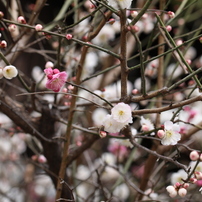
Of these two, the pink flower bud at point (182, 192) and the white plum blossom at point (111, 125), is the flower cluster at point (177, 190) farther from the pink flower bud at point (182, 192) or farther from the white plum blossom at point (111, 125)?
the white plum blossom at point (111, 125)

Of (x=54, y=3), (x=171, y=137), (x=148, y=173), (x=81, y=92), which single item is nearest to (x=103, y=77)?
(x=81, y=92)

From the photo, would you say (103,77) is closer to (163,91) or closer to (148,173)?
(148,173)

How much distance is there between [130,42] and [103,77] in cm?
24

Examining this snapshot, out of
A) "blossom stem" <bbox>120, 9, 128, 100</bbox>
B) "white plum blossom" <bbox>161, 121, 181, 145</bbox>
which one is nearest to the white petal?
"white plum blossom" <bbox>161, 121, 181, 145</bbox>

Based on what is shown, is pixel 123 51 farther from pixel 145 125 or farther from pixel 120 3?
pixel 145 125

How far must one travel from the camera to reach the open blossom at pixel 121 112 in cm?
68

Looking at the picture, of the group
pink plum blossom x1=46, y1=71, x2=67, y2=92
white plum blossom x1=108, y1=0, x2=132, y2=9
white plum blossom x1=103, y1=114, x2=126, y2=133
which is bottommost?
white plum blossom x1=103, y1=114, x2=126, y2=133

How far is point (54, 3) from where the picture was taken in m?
2.47

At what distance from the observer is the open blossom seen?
68cm

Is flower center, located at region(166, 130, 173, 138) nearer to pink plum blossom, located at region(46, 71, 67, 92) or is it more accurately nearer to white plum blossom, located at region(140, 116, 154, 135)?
white plum blossom, located at region(140, 116, 154, 135)

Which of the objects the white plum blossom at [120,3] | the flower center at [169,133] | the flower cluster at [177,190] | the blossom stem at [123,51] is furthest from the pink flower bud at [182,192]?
the white plum blossom at [120,3]

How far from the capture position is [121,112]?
2.22 feet

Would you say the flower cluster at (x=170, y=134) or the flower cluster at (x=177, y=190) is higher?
the flower cluster at (x=170, y=134)

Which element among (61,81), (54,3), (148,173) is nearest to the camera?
(61,81)
